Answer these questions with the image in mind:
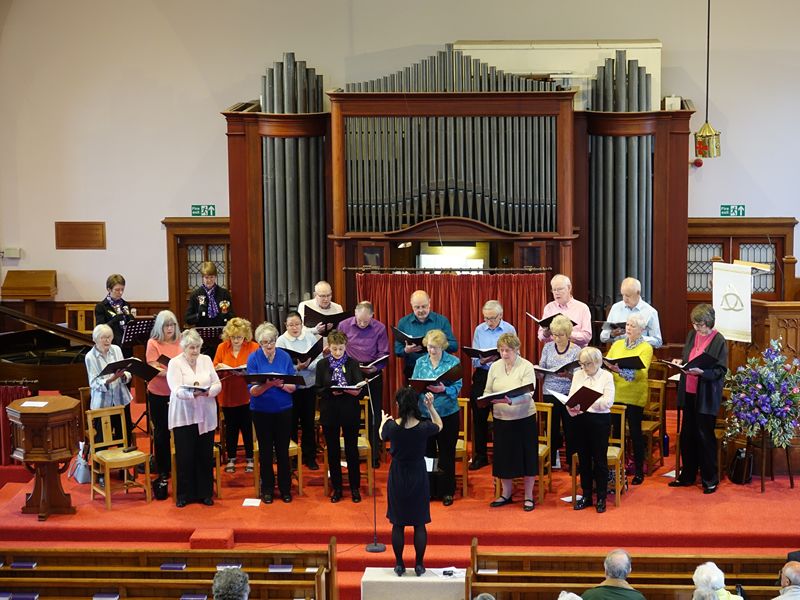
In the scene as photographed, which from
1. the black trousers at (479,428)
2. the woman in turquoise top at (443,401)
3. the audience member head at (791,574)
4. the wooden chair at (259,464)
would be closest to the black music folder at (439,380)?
the woman in turquoise top at (443,401)

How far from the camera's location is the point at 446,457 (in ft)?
27.4

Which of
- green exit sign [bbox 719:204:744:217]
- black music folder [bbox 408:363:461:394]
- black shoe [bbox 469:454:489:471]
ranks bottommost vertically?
black shoe [bbox 469:454:489:471]

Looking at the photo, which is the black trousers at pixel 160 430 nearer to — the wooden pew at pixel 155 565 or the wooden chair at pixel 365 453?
the wooden chair at pixel 365 453

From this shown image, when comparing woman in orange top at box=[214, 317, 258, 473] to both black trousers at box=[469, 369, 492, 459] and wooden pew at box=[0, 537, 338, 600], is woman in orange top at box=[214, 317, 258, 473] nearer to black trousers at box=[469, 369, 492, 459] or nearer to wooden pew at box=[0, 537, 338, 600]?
black trousers at box=[469, 369, 492, 459]

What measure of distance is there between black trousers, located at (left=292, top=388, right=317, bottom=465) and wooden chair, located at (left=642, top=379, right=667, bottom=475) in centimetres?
268

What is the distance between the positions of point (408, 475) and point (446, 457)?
48.5 inches

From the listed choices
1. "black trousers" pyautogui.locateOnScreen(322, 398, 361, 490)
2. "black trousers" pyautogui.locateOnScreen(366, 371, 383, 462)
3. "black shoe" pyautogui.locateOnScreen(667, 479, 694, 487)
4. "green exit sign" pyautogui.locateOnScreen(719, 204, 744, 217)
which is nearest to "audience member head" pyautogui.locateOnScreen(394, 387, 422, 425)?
"black trousers" pyautogui.locateOnScreen(322, 398, 361, 490)

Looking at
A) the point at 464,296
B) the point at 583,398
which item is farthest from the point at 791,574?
the point at 464,296

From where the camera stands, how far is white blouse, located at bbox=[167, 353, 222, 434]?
8.10 meters

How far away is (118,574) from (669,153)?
6.66m

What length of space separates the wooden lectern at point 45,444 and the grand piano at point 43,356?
142 centimetres

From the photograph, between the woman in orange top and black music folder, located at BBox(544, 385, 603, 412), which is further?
the woman in orange top

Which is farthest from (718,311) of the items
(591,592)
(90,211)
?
(90,211)

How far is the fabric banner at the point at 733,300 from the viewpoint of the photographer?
8.84 meters
